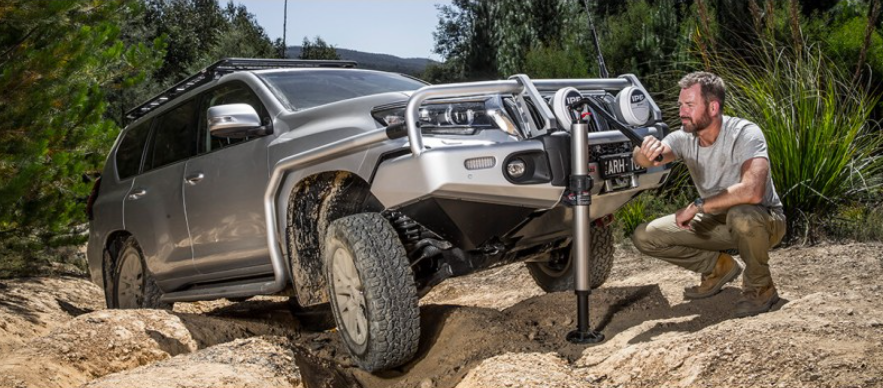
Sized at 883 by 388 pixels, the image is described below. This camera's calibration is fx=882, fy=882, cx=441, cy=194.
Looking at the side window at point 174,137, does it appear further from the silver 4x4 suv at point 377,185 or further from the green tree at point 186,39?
the green tree at point 186,39

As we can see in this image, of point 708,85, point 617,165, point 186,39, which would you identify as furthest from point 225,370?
point 186,39

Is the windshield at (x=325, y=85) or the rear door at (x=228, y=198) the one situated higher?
the windshield at (x=325, y=85)

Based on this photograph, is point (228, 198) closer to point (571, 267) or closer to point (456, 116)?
point (456, 116)

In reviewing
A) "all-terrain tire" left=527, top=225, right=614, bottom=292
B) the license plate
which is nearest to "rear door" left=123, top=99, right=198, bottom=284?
"all-terrain tire" left=527, top=225, right=614, bottom=292

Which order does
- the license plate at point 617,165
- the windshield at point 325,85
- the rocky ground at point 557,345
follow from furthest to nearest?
the windshield at point 325,85
the license plate at point 617,165
the rocky ground at point 557,345

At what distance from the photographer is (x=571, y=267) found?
561cm

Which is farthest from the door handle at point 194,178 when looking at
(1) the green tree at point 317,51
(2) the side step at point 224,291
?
(1) the green tree at point 317,51

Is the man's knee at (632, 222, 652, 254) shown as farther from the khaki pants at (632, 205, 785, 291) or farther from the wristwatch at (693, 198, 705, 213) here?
the wristwatch at (693, 198, 705, 213)

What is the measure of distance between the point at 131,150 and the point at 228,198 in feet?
6.88

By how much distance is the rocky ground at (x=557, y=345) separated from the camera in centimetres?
375

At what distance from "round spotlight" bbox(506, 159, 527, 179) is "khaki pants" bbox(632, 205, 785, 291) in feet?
4.10

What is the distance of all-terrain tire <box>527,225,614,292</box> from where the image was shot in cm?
548

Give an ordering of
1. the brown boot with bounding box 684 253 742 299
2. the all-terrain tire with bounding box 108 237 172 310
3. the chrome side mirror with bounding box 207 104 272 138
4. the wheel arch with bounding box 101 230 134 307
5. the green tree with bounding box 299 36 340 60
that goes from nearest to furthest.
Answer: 1. the chrome side mirror with bounding box 207 104 272 138
2. the brown boot with bounding box 684 253 742 299
3. the all-terrain tire with bounding box 108 237 172 310
4. the wheel arch with bounding box 101 230 134 307
5. the green tree with bounding box 299 36 340 60

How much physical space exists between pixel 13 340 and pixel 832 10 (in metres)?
13.0
